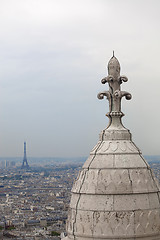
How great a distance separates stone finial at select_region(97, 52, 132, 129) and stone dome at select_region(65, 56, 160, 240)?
0.20 m

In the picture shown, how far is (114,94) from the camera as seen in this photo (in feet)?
19.7

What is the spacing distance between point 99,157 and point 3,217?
9157cm

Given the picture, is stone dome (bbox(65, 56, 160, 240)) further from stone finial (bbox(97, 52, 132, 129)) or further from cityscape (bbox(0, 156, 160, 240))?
cityscape (bbox(0, 156, 160, 240))

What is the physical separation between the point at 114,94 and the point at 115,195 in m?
1.06

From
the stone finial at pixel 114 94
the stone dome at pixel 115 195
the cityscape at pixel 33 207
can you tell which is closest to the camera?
the stone dome at pixel 115 195

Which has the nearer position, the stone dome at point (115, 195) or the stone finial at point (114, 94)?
the stone dome at point (115, 195)

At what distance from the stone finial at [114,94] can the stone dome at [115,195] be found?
0.20 meters

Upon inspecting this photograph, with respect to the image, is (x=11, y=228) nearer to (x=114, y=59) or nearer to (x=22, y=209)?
(x=22, y=209)

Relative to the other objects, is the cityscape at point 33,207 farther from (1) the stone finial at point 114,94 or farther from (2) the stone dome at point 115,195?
(2) the stone dome at point 115,195

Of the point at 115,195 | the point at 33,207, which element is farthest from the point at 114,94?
the point at 33,207

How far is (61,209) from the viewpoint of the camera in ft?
324

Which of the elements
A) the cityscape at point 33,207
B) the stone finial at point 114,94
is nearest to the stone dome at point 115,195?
the stone finial at point 114,94

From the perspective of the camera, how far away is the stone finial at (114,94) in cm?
603

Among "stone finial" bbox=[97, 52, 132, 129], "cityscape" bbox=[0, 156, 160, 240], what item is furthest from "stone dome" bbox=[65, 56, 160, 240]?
"cityscape" bbox=[0, 156, 160, 240]
